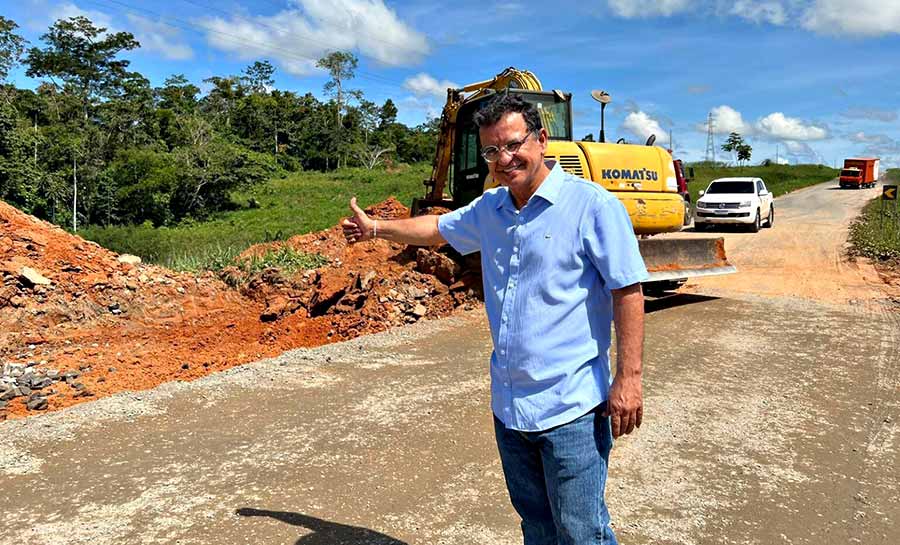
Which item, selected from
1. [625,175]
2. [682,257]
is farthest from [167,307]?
[682,257]

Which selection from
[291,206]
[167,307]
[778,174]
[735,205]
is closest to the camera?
[167,307]

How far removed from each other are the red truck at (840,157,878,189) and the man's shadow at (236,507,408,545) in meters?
47.2

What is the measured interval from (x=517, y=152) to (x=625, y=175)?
7988 millimetres

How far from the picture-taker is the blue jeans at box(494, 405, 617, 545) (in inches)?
82.5

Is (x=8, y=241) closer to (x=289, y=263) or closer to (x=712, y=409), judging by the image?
(x=289, y=263)

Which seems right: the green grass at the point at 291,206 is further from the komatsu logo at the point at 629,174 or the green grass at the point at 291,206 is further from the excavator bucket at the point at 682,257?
the excavator bucket at the point at 682,257

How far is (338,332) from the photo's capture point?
909cm

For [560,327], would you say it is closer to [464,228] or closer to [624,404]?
[624,404]

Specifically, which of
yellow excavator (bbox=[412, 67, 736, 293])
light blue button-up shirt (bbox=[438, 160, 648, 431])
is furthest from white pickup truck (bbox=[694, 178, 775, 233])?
light blue button-up shirt (bbox=[438, 160, 648, 431])

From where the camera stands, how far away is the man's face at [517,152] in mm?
2184

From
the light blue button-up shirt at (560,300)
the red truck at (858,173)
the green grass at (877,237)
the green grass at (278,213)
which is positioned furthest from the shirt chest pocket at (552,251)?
the red truck at (858,173)

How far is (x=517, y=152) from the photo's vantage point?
2199mm

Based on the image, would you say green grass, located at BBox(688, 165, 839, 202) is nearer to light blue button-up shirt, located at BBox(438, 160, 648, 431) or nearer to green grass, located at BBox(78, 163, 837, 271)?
green grass, located at BBox(78, 163, 837, 271)

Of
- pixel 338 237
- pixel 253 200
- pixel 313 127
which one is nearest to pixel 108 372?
pixel 338 237
